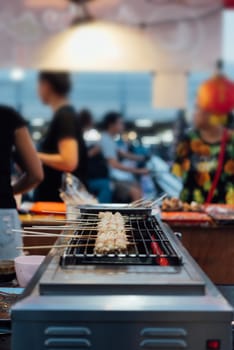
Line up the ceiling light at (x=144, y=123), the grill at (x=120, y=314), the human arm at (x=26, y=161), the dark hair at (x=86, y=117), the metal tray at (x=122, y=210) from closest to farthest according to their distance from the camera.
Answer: the grill at (x=120, y=314)
the metal tray at (x=122, y=210)
the human arm at (x=26, y=161)
the dark hair at (x=86, y=117)
the ceiling light at (x=144, y=123)

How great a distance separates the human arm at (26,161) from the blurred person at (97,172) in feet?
10.2

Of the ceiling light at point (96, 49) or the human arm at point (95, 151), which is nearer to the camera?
the ceiling light at point (96, 49)

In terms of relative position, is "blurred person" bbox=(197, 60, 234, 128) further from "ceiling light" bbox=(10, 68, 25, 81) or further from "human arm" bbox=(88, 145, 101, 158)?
"ceiling light" bbox=(10, 68, 25, 81)

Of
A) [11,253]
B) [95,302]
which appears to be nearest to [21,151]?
[11,253]

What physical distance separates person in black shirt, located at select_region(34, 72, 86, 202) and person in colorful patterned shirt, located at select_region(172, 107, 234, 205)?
703 mm

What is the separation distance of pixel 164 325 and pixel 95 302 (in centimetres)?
14

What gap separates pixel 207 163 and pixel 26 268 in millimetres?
2268

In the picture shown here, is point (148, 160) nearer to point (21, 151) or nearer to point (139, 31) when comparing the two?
point (139, 31)

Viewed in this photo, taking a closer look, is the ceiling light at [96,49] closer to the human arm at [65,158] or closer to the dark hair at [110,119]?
the human arm at [65,158]

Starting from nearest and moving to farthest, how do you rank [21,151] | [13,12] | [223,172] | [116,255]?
[116,255] → [21,151] → [223,172] → [13,12]

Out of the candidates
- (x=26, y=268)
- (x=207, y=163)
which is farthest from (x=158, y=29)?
(x=26, y=268)

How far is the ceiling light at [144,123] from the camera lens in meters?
9.99

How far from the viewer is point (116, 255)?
144 cm

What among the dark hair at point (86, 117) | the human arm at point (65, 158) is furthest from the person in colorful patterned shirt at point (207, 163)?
the dark hair at point (86, 117)
